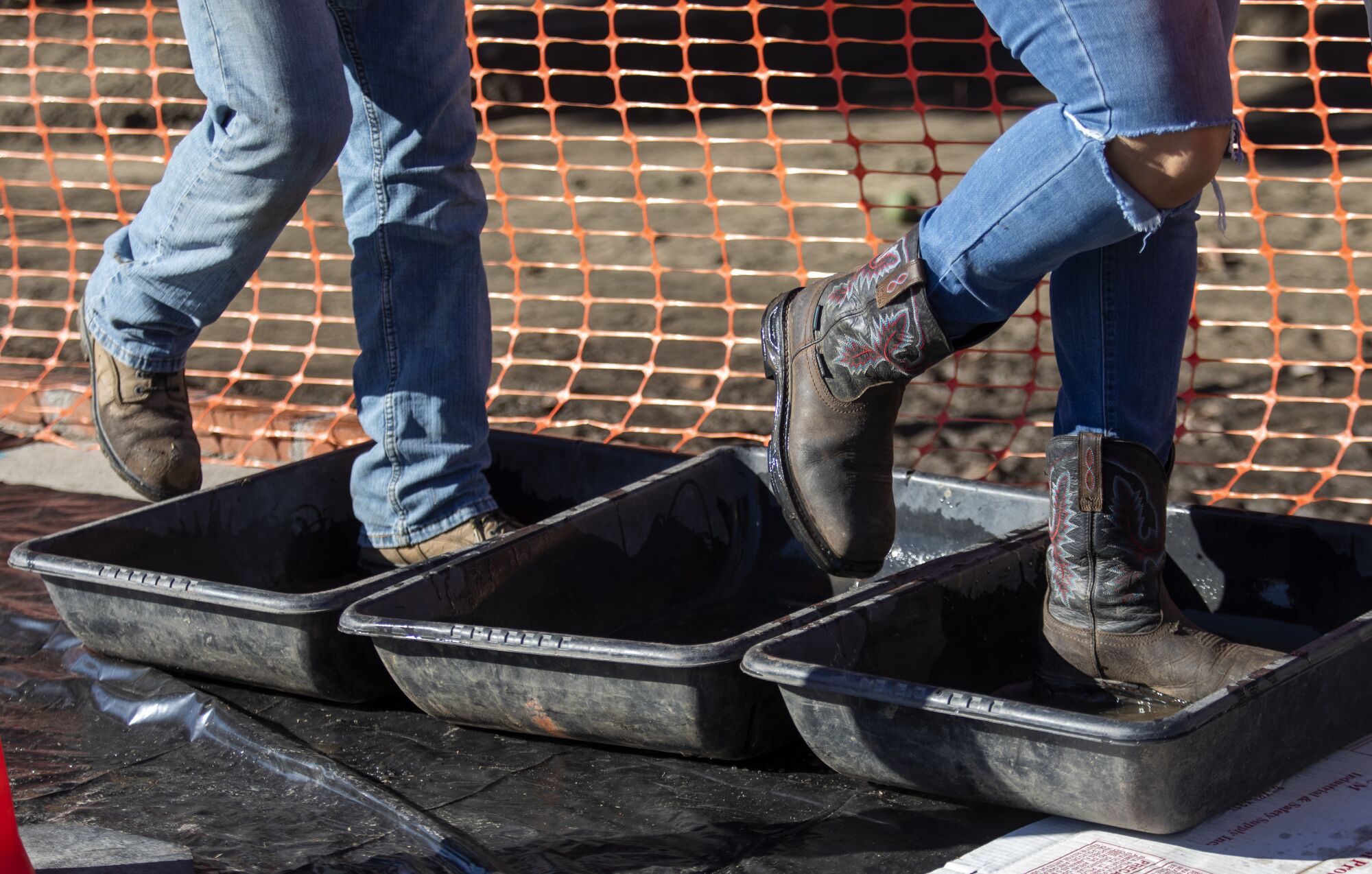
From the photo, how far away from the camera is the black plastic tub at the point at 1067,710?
151 cm

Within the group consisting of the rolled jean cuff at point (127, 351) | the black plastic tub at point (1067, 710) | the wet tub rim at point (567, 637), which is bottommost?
the black plastic tub at point (1067, 710)

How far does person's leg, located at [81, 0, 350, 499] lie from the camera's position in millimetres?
1912

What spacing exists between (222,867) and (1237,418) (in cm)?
246

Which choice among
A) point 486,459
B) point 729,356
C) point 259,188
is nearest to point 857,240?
point 729,356

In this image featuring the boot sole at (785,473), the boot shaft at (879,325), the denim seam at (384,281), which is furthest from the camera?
the denim seam at (384,281)

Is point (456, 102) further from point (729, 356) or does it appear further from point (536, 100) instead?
point (536, 100)

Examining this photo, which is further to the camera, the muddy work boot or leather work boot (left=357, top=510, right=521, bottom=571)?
leather work boot (left=357, top=510, right=521, bottom=571)

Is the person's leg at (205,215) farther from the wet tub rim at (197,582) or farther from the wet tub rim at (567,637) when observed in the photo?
the wet tub rim at (567,637)

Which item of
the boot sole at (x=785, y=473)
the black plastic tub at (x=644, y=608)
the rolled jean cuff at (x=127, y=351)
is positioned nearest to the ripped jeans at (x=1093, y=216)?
the boot sole at (x=785, y=473)

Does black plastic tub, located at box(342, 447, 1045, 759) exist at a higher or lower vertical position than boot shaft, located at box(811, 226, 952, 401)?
lower

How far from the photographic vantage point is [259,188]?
2.02 metres

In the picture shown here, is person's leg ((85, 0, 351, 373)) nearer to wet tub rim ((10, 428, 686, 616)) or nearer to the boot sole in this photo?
wet tub rim ((10, 428, 686, 616))

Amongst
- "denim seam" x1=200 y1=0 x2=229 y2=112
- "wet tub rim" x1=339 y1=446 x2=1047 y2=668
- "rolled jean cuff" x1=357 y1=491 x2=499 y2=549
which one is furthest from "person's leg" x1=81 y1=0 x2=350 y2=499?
"wet tub rim" x1=339 y1=446 x2=1047 y2=668

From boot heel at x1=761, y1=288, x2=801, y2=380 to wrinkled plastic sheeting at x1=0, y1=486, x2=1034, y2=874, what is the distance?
1.64 ft
